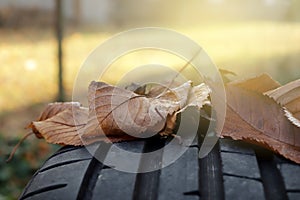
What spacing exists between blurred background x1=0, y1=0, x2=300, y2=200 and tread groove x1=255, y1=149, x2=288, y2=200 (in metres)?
2.42

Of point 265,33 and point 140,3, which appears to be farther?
point 140,3

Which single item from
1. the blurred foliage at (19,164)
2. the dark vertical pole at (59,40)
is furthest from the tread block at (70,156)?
the dark vertical pole at (59,40)

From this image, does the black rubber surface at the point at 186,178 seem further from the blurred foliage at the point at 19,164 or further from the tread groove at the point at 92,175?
the blurred foliage at the point at 19,164

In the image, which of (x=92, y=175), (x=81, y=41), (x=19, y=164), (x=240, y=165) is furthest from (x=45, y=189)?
(x=81, y=41)

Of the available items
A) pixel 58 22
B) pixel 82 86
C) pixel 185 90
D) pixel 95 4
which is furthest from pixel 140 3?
pixel 185 90

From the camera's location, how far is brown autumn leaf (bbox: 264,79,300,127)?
3.88 feet

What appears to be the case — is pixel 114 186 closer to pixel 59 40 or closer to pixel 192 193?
Result: pixel 192 193

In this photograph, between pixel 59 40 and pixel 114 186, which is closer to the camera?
pixel 114 186

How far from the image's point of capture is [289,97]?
1197mm

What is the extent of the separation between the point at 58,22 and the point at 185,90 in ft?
10.6

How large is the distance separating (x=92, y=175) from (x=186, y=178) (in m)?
0.16

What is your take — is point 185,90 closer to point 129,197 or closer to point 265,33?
point 129,197

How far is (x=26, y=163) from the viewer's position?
3.94 metres

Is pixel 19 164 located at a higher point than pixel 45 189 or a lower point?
lower
